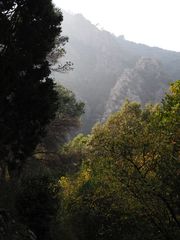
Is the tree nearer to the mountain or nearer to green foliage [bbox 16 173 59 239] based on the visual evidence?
green foliage [bbox 16 173 59 239]

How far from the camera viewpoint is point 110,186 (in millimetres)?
16500

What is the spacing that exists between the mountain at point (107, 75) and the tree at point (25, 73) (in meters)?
107

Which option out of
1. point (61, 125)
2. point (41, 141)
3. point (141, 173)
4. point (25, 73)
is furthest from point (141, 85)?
point (141, 173)

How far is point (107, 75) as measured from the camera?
163m

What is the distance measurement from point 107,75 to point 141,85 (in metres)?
24.3

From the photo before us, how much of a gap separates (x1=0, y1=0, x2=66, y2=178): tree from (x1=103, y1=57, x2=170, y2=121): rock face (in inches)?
4385

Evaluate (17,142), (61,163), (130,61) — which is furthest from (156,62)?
(17,142)

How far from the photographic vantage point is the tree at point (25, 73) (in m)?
18.5

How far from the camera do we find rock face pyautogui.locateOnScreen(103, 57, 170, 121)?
135 meters

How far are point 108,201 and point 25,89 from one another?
20.3 ft

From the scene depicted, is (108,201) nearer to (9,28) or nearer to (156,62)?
(9,28)

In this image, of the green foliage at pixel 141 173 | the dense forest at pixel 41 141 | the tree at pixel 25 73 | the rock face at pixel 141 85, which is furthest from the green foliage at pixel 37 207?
the rock face at pixel 141 85

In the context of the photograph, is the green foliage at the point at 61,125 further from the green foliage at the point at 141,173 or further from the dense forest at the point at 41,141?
the green foliage at the point at 141,173

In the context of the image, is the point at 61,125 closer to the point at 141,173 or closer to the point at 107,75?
the point at 141,173
